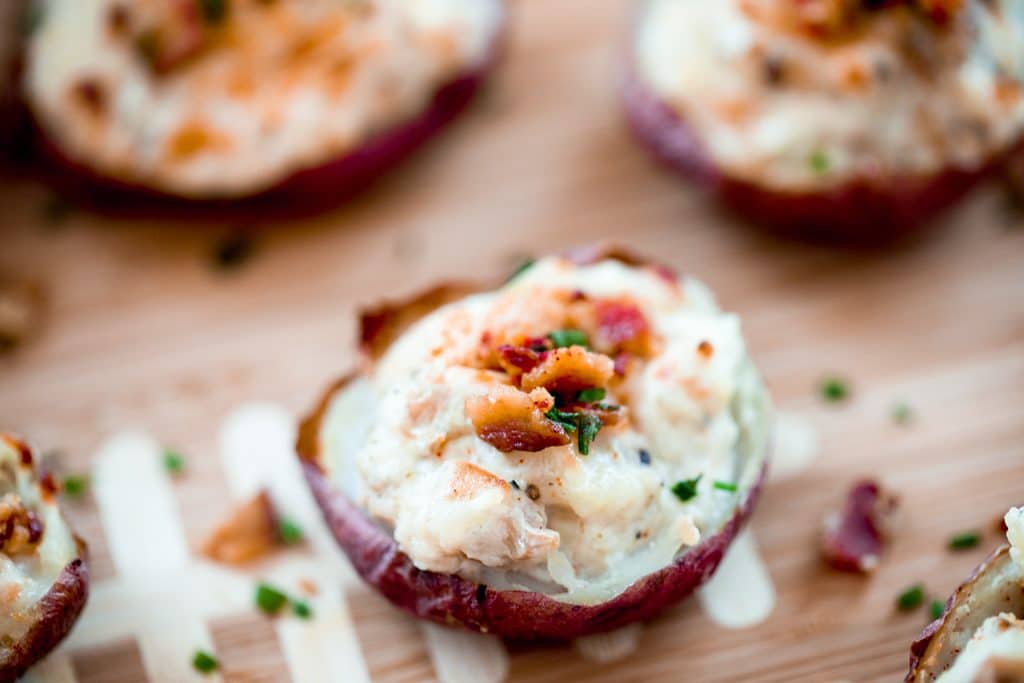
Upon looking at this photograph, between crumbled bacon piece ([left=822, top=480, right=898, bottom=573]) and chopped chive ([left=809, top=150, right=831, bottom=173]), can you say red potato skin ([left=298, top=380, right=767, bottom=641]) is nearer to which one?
crumbled bacon piece ([left=822, top=480, right=898, bottom=573])

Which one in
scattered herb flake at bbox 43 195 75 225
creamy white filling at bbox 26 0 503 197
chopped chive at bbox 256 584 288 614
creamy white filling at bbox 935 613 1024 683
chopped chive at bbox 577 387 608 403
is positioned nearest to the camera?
creamy white filling at bbox 935 613 1024 683

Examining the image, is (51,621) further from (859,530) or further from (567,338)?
(859,530)

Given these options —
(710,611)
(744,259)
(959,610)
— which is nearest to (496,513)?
(710,611)

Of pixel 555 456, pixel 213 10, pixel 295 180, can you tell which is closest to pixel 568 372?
pixel 555 456

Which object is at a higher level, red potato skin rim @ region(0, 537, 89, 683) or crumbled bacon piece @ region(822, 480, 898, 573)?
red potato skin rim @ region(0, 537, 89, 683)

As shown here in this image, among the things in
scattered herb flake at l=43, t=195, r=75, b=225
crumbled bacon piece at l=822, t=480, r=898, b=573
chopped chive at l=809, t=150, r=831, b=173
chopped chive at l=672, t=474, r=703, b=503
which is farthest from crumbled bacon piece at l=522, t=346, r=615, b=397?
scattered herb flake at l=43, t=195, r=75, b=225

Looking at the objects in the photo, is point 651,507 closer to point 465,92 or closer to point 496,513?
point 496,513
